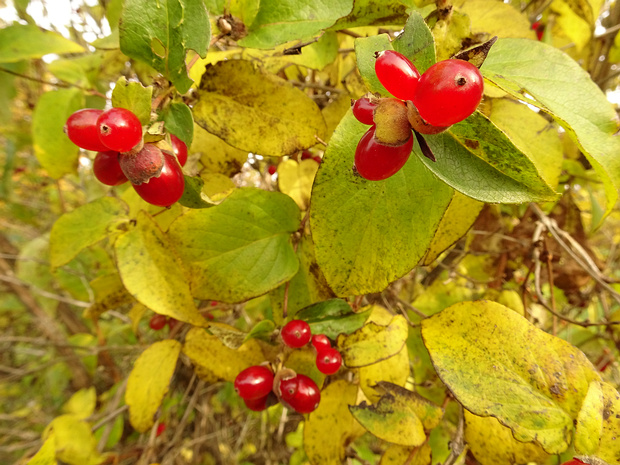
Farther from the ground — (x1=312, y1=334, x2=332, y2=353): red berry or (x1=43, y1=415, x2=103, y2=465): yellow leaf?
(x1=312, y1=334, x2=332, y2=353): red berry

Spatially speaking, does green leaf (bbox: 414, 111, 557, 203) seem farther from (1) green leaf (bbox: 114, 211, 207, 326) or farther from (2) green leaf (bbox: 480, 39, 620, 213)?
(1) green leaf (bbox: 114, 211, 207, 326)

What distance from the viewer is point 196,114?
655 mm

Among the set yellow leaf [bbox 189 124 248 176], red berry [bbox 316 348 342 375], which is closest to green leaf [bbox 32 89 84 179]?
yellow leaf [bbox 189 124 248 176]

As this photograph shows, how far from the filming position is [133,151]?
1.51 feet

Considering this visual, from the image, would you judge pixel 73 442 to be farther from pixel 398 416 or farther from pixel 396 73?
pixel 396 73

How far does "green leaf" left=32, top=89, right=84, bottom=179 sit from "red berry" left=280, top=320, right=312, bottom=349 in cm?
87

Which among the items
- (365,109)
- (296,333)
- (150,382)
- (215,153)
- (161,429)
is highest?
(365,109)

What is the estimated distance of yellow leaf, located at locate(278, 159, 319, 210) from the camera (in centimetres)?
94

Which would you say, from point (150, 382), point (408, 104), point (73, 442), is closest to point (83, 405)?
point (73, 442)

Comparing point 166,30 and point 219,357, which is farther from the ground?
point 166,30

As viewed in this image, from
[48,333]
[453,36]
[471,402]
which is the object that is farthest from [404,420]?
[48,333]

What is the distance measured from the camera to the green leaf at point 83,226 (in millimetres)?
786

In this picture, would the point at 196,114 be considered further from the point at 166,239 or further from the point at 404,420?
the point at 404,420

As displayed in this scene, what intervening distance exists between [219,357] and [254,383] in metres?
0.18
